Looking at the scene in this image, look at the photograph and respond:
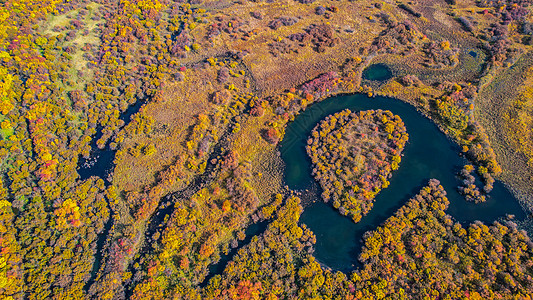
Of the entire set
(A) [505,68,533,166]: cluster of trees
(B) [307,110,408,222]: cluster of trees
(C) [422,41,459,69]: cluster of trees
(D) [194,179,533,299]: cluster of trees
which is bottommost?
(D) [194,179,533,299]: cluster of trees

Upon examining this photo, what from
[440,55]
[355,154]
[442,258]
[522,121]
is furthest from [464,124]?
[442,258]

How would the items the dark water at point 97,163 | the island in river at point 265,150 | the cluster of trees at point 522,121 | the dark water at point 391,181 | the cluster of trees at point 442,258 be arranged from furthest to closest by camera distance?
the cluster of trees at point 522,121 < the dark water at point 97,163 < the dark water at point 391,181 < the island in river at point 265,150 < the cluster of trees at point 442,258

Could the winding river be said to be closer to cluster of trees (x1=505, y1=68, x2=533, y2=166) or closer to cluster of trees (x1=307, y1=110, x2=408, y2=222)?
cluster of trees (x1=307, y1=110, x2=408, y2=222)

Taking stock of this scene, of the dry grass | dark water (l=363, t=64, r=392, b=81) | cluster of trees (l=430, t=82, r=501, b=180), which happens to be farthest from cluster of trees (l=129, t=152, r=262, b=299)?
the dry grass

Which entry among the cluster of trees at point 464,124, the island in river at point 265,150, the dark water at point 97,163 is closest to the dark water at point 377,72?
the island in river at point 265,150

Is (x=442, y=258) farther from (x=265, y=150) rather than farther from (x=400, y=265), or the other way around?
(x=265, y=150)

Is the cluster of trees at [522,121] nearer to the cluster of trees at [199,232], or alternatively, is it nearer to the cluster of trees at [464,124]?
the cluster of trees at [464,124]
